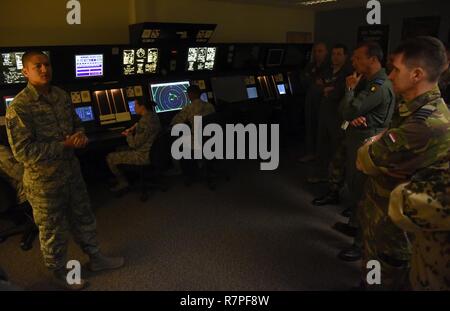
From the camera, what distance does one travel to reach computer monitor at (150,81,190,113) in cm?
402

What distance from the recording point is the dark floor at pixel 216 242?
2.22m

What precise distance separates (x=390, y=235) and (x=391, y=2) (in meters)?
5.21

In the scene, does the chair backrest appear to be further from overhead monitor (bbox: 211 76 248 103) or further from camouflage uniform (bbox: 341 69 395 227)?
camouflage uniform (bbox: 341 69 395 227)

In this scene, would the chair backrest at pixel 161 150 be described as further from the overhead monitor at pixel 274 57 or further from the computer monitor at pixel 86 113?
the overhead monitor at pixel 274 57

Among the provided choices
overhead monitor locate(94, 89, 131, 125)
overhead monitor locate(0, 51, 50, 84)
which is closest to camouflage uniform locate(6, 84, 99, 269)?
overhead monitor locate(0, 51, 50, 84)

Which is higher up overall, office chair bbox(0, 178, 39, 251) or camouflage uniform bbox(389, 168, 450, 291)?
camouflage uniform bbox(389, 168, 450, 291)

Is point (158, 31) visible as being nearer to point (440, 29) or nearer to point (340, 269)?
point (340, 269)

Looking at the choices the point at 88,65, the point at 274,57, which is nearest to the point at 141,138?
the point at 88,65

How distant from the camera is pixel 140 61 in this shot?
153 inches

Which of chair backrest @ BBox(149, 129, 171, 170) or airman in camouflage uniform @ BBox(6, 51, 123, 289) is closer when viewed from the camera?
airman in camouflage uniform @ BBox(6, 51, 123, 289)

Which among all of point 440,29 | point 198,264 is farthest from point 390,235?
point 440,29

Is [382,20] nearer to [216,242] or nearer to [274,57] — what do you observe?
[274,57]

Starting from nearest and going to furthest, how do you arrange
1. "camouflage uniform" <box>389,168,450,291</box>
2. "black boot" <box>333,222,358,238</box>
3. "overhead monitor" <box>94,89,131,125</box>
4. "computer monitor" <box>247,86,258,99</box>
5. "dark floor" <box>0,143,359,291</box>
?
"camouflage uniform" <box>389,168,450,291</box> → "dark floor" <box>0,143,359,291</box> → "black boot" <box>333,222,358,238</box> → "overhead monitor" <box>94,89,131,125</box> → "computer monitor" <box>247,86,258,99</box>

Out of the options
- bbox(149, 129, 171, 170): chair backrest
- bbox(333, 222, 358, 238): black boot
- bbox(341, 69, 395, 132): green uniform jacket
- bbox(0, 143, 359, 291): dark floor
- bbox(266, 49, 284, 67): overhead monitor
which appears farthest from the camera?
bbox(266, 49, 284, 67): overhead monitor
